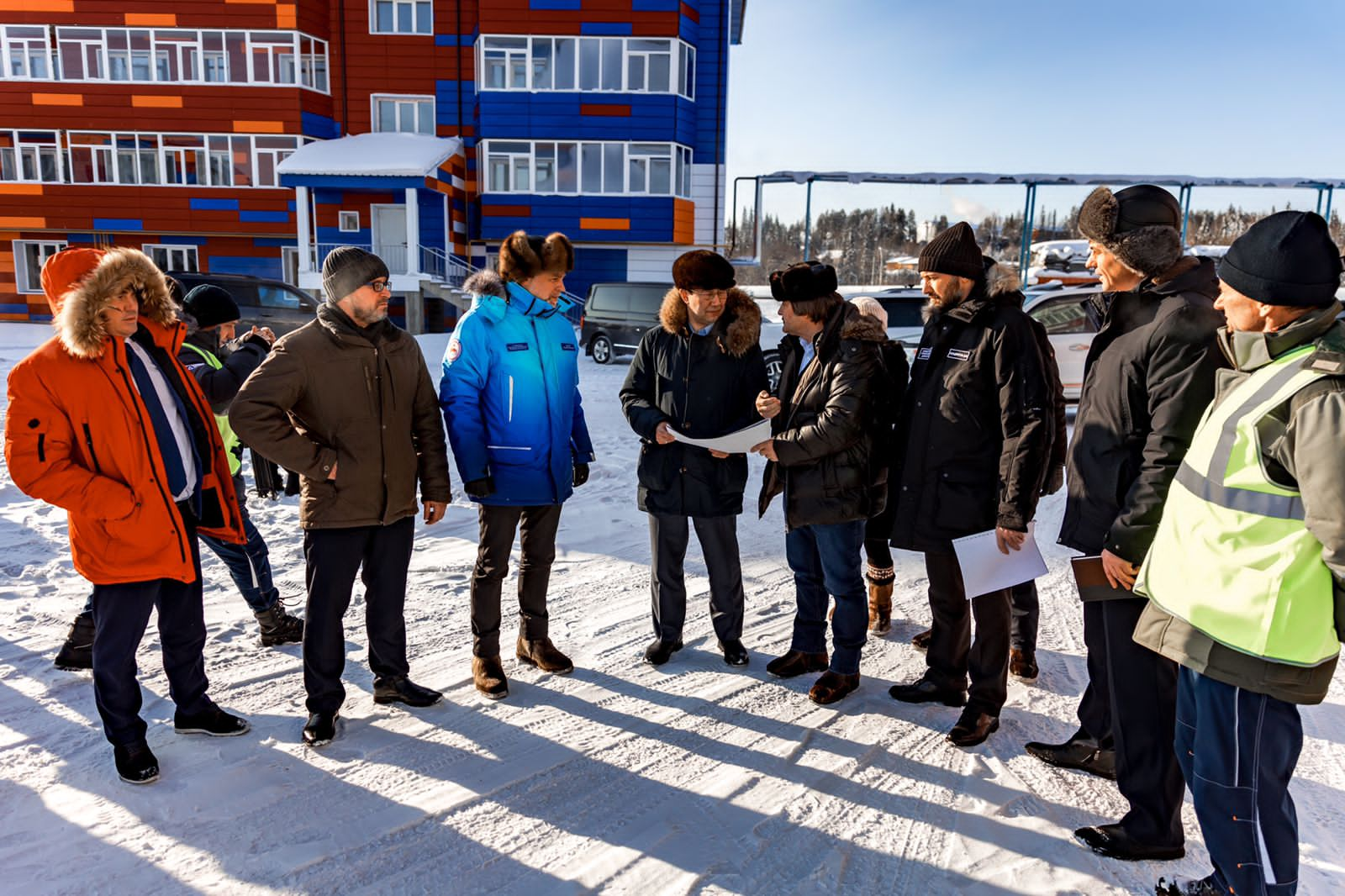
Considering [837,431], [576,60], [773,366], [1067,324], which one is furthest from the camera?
[576,60]

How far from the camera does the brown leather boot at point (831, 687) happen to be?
363cm

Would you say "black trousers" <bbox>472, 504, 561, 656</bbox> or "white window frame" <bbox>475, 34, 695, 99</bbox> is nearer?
"black trousers" <bbox>472, 504, 561, 656</bbox>

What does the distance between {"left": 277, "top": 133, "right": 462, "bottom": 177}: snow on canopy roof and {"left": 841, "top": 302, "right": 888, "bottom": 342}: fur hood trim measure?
60.2ft

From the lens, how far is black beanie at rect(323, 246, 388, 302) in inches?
125

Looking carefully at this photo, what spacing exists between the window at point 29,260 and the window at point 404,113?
379 inches

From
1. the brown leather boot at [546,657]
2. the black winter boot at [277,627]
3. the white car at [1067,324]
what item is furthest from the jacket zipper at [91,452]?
Result: the white car at [1067,324]

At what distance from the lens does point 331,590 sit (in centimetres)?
323

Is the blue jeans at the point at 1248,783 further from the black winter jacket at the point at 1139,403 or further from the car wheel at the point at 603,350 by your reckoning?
the car wheel at the point at 603,350

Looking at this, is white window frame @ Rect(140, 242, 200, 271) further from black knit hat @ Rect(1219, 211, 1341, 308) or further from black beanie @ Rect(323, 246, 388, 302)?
black knit hat @ Rect(1219, 211, 1341, 308)

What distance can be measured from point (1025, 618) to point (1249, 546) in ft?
6.73

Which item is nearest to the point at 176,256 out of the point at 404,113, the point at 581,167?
the point at 404,113

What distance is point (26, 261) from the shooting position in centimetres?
2350

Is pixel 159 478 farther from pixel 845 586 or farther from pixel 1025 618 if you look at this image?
pixel 1025 618

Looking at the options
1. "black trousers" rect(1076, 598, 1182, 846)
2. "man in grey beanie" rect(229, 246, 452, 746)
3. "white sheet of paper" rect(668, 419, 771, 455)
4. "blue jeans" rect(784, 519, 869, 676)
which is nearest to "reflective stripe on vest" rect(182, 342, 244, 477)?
"man in grey beanie" rect(229, 246, 452, 746)
